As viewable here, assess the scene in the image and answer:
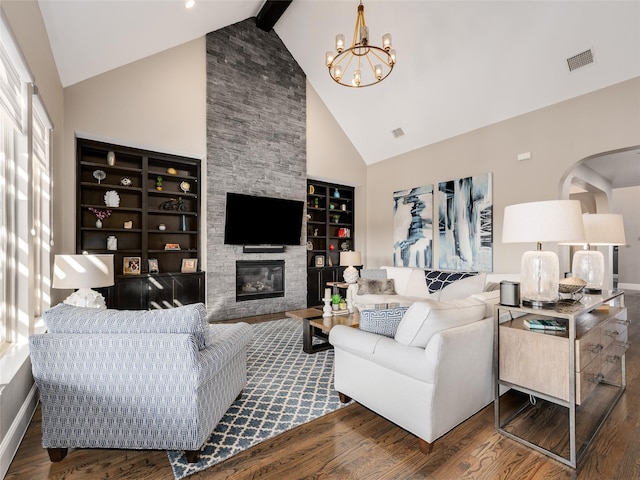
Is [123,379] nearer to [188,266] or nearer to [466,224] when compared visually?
[188,266]

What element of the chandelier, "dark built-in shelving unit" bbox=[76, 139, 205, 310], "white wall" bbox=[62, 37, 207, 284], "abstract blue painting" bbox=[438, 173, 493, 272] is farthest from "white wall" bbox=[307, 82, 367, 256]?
"dark built-in shelving unit" bbox=[76, 139, 205, 310]

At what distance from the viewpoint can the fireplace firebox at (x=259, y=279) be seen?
18.3 ft

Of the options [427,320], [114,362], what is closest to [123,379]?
[114,362]

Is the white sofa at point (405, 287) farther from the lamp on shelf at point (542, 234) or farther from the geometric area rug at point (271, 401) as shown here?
the lamp on shelf at point (542, 234)

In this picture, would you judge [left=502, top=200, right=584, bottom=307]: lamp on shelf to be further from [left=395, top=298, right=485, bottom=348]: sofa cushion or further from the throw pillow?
the throw pillow

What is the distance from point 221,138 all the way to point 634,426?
18.8 ft

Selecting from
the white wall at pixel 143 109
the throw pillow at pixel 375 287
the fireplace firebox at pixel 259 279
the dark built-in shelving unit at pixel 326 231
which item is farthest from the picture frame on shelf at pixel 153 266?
the throw pillow at pixel 375 287

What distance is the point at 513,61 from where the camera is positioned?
4.16 meters

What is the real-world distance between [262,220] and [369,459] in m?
4.36

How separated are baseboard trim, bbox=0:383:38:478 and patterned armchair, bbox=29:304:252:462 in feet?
0.67

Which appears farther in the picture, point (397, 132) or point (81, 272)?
point (397, 132)

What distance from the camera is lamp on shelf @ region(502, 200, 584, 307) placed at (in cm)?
193

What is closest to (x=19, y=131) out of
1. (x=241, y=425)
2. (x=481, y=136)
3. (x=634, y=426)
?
(x=241, y=425)

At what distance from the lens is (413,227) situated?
20.2 ft
